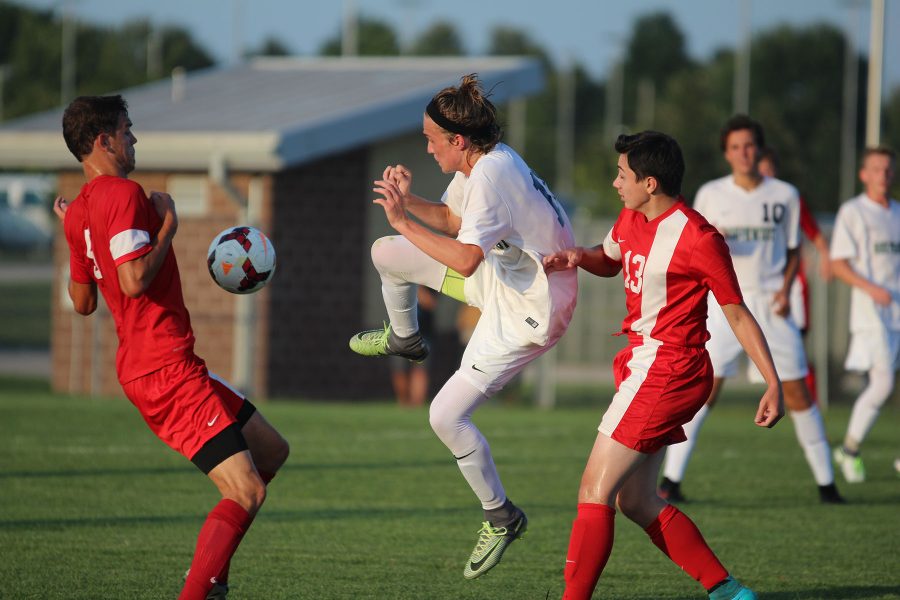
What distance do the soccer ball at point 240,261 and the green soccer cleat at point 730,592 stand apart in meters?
2.56

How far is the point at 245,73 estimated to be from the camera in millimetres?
25047

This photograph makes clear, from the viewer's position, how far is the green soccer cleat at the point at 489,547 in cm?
623

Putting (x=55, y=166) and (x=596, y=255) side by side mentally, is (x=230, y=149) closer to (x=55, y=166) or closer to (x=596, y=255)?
(x=55, y=166)

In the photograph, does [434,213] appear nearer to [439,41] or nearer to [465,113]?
[465,113]

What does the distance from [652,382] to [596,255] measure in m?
0.71

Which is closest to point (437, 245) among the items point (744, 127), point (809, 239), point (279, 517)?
point (279, 517)

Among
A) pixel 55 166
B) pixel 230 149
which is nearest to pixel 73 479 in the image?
pixel 230 149

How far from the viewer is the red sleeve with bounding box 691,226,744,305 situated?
5531 mm

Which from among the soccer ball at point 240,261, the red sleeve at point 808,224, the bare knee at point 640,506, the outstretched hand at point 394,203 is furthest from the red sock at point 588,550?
the red sleeve at point 808,224

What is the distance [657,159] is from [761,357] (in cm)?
96

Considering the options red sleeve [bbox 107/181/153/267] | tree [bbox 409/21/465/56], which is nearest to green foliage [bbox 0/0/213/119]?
tree [bbox 409/21/465/56]

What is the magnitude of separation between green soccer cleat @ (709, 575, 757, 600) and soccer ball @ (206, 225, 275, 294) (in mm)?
2563

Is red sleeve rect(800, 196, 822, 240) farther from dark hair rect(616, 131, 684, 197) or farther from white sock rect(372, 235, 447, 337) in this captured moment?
dark hair rect(616, 131, 684, 197)

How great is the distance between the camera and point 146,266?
5387 millimetres
